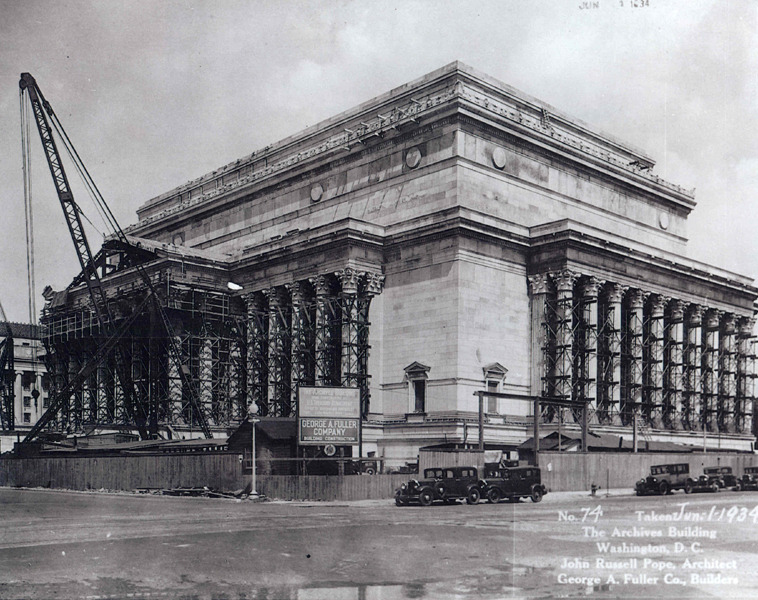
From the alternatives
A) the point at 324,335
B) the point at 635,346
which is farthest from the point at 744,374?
the point at 324,335

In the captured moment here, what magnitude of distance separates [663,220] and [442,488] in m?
48.8

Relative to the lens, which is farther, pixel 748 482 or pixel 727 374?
pixel 727 374

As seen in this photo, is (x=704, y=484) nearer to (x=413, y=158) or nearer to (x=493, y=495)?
(x=493, y=495)

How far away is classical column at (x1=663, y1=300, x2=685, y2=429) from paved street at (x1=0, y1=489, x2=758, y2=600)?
33874 millimetres

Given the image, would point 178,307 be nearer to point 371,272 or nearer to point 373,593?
point 371,272

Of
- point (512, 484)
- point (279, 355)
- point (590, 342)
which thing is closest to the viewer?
point (512, 484)

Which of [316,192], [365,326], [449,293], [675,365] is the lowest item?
[675,365]

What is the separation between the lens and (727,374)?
67812 mm

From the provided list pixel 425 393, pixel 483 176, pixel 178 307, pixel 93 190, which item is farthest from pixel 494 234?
pixel 93 190

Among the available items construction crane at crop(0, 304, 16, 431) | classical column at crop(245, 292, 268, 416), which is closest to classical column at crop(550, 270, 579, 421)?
classical column at crop(245, 292, 268, 416)

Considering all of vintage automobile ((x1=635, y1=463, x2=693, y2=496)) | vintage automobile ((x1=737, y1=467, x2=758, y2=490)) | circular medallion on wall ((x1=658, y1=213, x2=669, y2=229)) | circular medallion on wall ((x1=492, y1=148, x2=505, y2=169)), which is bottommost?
vintage automobile ((x1=737, y1=467, x2=758, y2=490))

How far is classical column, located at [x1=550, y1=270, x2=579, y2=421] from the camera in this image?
175ft

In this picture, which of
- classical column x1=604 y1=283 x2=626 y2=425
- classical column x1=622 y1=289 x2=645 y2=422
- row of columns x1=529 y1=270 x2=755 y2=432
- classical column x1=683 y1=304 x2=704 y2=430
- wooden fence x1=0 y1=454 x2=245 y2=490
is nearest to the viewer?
wooden fence x1=0 y1=454 x2=245 y2=490

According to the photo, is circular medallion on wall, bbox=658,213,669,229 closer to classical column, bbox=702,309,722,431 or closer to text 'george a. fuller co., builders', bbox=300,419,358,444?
classical column, bbox=702,309,722,431
